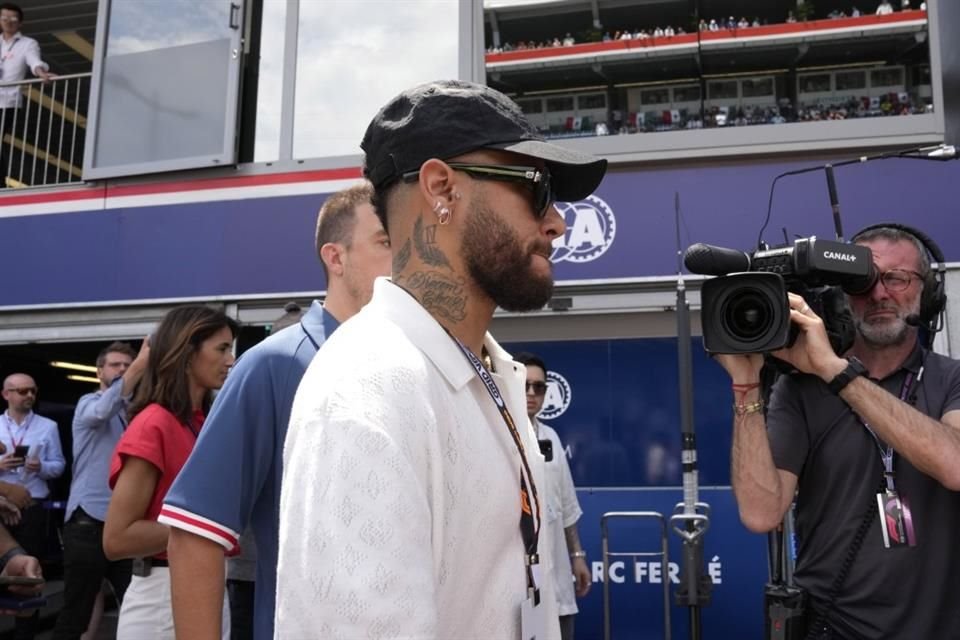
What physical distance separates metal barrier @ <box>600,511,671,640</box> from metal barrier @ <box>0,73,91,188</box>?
523 centimetres

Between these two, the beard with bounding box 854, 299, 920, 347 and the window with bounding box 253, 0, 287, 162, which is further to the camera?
the window with bounding box 253, 0, 287, 162

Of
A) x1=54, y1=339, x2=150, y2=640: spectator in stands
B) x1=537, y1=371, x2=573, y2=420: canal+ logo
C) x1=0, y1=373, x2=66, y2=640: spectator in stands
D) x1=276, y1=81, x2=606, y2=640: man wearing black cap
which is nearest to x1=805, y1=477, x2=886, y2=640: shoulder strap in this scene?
x1=276, y1=81, x2=606, y2=640: man wearing black cap

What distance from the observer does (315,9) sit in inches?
247

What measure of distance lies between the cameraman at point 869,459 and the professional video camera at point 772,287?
0.09 metres

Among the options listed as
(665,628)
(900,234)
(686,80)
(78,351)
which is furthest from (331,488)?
(686,80)

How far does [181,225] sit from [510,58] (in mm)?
3708

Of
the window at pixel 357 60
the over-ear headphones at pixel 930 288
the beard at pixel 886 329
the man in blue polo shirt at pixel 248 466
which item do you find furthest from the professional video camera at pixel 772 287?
the window at pixel 357 60

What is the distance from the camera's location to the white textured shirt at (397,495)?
2.85ft

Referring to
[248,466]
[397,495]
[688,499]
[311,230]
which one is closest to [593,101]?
[311,230]

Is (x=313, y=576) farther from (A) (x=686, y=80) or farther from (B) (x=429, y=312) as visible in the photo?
(A) (x=686, y=80)

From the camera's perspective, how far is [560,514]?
4652mm

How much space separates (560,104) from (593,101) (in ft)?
2.97

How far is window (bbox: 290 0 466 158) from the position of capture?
6.04m

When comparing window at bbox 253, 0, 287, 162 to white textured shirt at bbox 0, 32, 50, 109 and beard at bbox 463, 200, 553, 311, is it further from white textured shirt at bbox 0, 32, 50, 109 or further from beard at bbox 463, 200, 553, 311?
beard at bbox 463, 200, 553, 311
